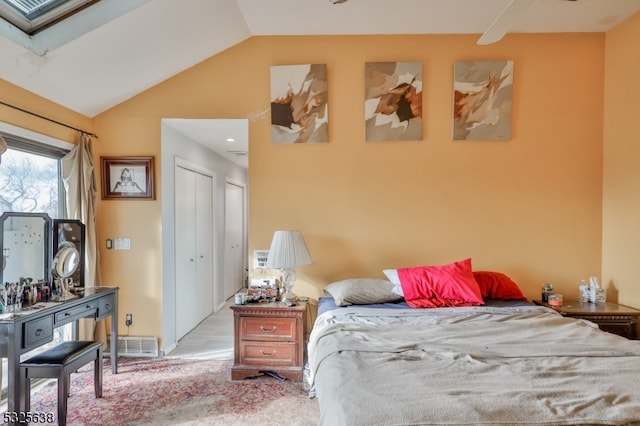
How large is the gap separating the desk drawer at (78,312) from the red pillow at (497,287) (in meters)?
3.02

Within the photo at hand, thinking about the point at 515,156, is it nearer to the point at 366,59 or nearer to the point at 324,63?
the point at 366,59

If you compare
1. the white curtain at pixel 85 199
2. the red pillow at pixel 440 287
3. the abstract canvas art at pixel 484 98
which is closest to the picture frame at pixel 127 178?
the white curtain at pixel 85 199

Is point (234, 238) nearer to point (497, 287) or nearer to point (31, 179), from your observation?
point (31, 179)

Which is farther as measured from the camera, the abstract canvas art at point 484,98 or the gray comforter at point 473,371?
the abstract canvas art at point 484,98

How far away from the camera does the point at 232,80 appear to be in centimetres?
322

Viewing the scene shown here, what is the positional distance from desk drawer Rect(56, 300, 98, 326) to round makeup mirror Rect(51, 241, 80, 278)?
29cm

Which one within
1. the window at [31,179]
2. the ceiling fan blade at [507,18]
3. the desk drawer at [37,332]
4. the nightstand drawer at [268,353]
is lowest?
the nightstand drawer at [268,353]

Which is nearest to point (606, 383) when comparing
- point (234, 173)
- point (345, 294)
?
point (345, 294)

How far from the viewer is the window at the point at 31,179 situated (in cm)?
251

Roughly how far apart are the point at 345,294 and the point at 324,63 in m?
2.06

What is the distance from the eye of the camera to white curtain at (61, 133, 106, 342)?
9.78ft

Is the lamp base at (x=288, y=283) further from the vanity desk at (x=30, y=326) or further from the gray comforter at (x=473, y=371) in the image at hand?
the vanity desk at (x=30, y=326)

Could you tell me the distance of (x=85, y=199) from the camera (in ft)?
10.0

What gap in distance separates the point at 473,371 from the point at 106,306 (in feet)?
8.83
